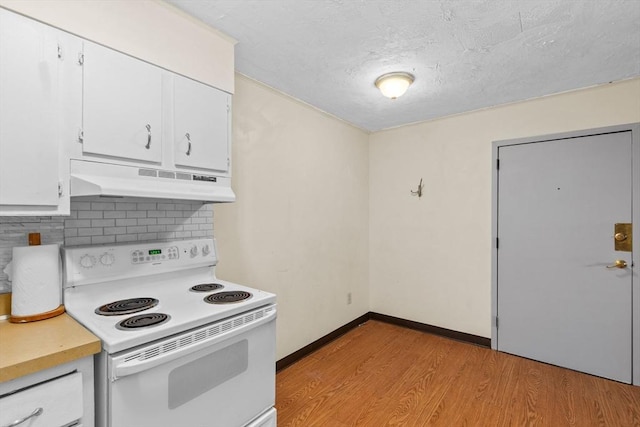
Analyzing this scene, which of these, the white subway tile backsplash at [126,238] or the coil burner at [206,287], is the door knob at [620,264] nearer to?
the coil burner at [206,287]

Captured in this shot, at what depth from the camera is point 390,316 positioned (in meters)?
3.66

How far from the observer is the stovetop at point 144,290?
117 centimetres

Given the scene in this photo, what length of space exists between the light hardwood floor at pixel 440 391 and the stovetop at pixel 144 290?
1.05 m

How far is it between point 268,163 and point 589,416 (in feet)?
9.38

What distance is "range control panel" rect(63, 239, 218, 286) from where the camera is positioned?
1418 millimetres

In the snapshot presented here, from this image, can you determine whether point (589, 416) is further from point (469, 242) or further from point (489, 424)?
point (469, 242)

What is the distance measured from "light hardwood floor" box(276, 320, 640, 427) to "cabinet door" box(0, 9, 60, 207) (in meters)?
1.86

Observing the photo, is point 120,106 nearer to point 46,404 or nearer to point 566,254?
point 46,404

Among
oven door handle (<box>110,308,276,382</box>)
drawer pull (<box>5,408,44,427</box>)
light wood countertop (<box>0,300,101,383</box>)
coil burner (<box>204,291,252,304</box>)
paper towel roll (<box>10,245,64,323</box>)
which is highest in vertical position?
paper towel roll (<box>10,245,64,323</box>)

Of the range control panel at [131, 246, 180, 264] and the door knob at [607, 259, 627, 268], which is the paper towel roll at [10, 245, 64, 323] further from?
the door knob at [607, 259, 627, 268]

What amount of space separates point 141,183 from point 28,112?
0.45m

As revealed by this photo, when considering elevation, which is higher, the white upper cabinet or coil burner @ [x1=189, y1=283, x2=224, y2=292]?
the white upper cabinet

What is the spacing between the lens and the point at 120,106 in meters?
1.38

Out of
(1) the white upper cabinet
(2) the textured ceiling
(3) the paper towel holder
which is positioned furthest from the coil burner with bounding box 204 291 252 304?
(2) the textured ceiling
